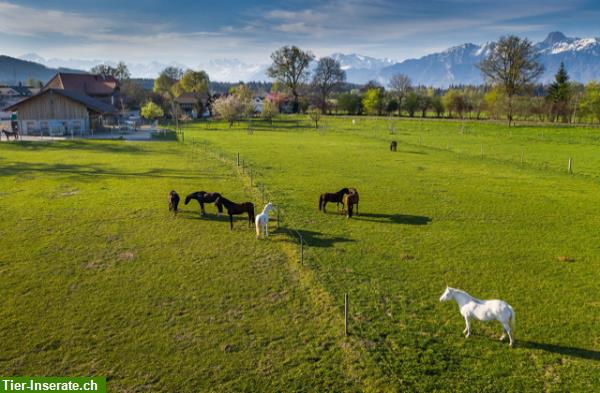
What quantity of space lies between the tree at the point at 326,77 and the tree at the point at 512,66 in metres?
41.3

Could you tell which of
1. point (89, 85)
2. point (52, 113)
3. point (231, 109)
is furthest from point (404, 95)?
point (52, 113)

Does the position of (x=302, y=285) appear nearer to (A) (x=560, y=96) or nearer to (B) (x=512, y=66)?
(B) (x=512, y=66)

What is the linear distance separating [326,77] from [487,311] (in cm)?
10407

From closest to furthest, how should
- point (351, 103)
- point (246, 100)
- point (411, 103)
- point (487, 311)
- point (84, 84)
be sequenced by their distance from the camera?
point (487, 311) → point (246, 100) → point (84, 84) → point (411, 103) → point (351, 103)

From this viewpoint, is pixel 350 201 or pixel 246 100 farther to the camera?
pixel 246 100

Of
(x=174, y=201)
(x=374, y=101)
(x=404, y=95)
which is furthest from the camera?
(x=404, y=95)

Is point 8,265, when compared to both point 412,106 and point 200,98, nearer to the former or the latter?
point 412,106

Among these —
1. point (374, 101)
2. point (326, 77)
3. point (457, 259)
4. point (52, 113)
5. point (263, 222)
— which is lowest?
point (457, 259)

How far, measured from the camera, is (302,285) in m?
11.8

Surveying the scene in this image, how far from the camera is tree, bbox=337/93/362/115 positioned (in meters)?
100

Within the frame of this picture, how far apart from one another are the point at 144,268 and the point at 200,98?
101 m

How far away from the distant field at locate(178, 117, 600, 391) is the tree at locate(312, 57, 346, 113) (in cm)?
7951

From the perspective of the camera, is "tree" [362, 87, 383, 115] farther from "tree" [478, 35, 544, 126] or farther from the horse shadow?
the horse shadow

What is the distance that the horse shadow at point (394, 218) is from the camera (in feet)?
57.3
